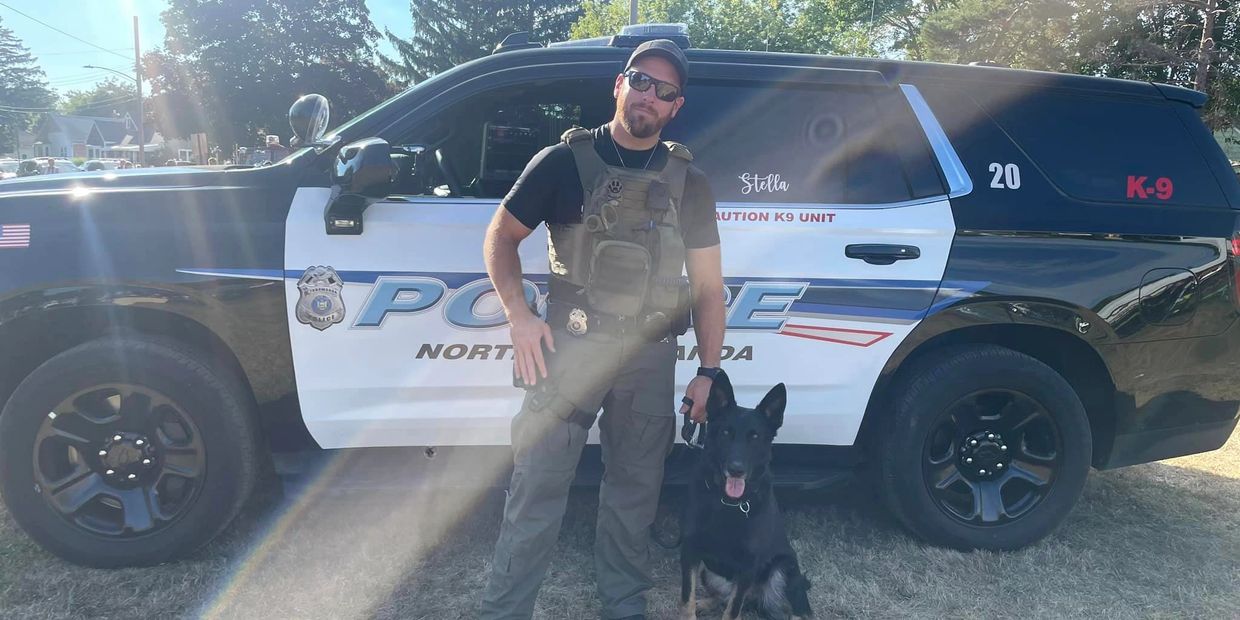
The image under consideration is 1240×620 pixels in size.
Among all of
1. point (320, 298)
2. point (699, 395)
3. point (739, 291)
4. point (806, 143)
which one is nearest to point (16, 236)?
point (320, 298)

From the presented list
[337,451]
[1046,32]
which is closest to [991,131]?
[337,451]

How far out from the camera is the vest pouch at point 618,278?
85.0 inches

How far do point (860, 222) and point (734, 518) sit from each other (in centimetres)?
114

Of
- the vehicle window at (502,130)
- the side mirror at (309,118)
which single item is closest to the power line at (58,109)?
the side mirror at (309,118)

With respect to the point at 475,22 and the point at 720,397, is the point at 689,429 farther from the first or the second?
the point at 475,22

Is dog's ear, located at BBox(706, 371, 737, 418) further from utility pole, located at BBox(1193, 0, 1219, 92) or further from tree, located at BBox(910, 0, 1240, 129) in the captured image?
tree, located at BBox(910, 0, 1240, 129)

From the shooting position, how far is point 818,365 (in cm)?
278

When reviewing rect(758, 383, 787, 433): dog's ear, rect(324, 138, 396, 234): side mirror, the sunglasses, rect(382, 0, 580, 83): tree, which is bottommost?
rect(758, 383, 787, 433): dog's ear

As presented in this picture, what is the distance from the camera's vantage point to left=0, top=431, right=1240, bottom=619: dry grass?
258cm

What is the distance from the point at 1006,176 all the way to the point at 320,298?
2503 millimetres

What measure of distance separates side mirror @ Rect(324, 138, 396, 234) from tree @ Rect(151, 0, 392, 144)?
116 ft

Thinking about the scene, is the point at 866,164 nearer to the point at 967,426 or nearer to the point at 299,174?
the point at 967,426

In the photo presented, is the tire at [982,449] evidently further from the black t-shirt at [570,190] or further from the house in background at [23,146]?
the house in background at [23,146]

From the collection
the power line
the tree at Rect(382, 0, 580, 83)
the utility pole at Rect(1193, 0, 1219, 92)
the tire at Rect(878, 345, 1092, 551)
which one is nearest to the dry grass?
the tire at Rect(878, 345, 1092, 551)
